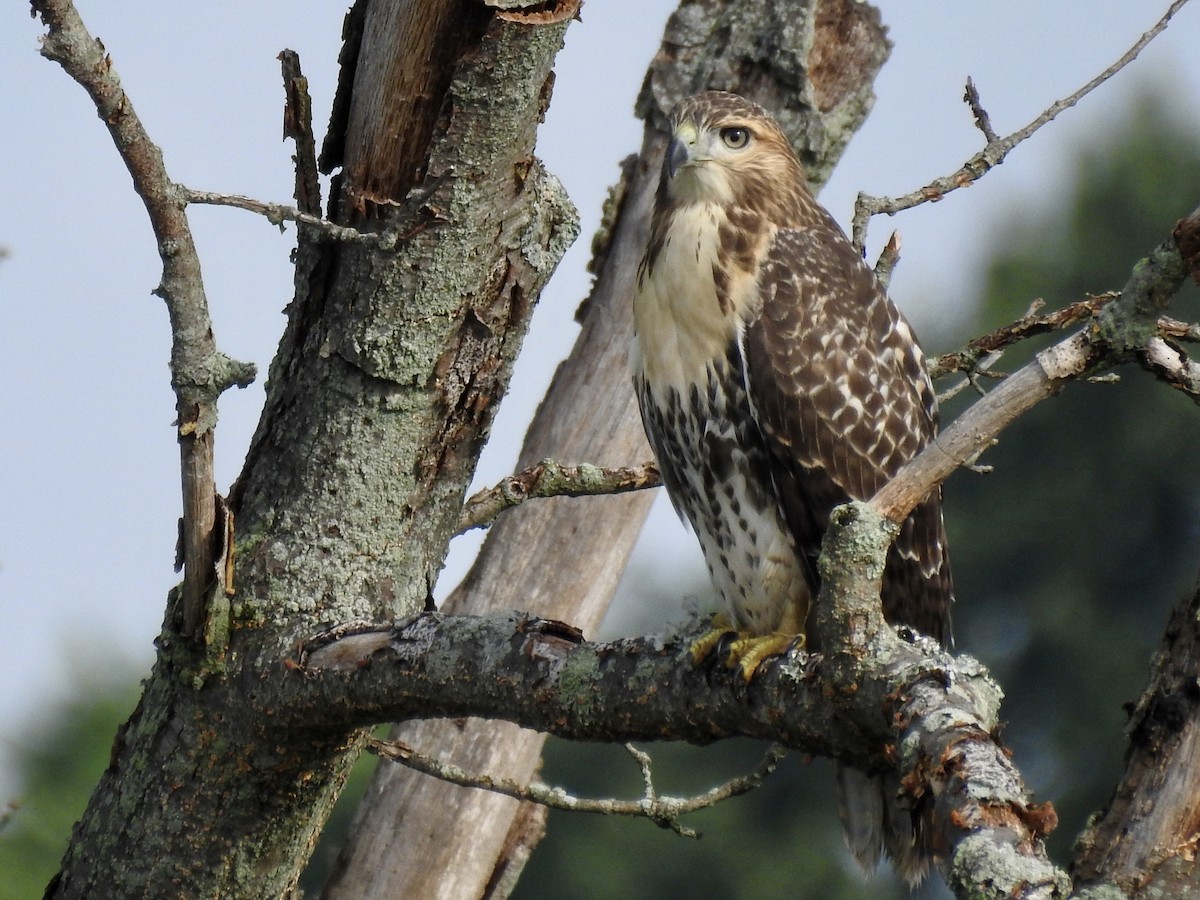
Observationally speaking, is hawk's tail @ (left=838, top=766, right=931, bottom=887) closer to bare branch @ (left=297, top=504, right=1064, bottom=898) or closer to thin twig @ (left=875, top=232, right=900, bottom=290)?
bare branch @ (left=297, top=504, right=1064, bottom=898)

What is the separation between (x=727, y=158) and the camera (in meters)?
3.94

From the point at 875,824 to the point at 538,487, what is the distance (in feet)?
3.88

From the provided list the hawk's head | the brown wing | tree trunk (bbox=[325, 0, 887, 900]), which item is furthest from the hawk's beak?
tree trunk (bbox=[325, 0, 887, 900])

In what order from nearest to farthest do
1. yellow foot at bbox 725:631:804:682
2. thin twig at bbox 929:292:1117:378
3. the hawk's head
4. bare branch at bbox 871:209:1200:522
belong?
bare branch at bbox 871:209:1200:522 < yellow foot at bbox 725:631:804:682 < thin twig at bbox 929:292:1117:378 < the hawk's head

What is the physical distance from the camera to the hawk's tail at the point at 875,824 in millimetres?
3482

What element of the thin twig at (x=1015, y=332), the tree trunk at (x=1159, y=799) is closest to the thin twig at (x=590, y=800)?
the tree trunk at (x=1159, y=799)

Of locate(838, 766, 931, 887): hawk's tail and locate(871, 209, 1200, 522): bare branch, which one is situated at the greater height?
locate(871, 209, 1200, 522): bare branch

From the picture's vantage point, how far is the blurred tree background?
15758mm

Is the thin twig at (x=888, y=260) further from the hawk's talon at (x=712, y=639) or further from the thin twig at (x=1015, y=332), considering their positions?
the hawk's talon at (x=712, y=639)

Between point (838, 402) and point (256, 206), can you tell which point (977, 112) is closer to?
point (838, 402)

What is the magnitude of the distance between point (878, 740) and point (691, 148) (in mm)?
2043

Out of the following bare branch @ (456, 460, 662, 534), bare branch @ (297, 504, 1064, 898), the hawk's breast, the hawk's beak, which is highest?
the hawk's beak

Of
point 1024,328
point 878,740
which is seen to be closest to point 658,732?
point 878,740

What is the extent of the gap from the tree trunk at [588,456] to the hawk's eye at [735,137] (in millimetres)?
599
